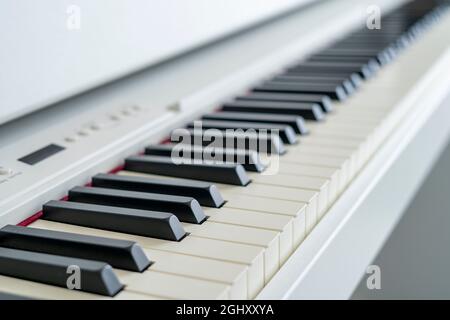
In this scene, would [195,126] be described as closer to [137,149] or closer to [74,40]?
[137,149]

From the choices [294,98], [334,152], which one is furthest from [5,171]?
[294,98]

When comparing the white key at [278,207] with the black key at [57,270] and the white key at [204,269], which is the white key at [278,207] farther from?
the black key at [57,270]

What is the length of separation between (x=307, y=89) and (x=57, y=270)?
0.90 metres

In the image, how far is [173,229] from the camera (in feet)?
2.72

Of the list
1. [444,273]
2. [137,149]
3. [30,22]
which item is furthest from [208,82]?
[444,273]

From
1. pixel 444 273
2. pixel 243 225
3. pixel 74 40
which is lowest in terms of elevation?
pixel 444 273

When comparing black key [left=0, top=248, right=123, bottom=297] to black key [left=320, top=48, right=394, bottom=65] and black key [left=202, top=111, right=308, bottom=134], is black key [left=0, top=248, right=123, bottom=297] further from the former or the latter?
black key [left=320, top=48, right=394, bottom=65]

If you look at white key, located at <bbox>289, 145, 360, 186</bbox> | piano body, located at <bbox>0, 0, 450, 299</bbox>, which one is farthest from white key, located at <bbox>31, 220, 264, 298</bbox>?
white key, located at <bbox>289, 145, 360, 186</bbox>

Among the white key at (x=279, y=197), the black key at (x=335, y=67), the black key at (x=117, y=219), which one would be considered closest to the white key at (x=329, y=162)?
the white key at (x=279, y=197)

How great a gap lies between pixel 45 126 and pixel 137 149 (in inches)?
6.1

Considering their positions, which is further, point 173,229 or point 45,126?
point 45,126

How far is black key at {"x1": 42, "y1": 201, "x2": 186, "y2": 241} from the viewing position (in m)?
0.83

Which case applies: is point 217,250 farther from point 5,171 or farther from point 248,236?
Result: point 5,171

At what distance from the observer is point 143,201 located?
2.98ft
